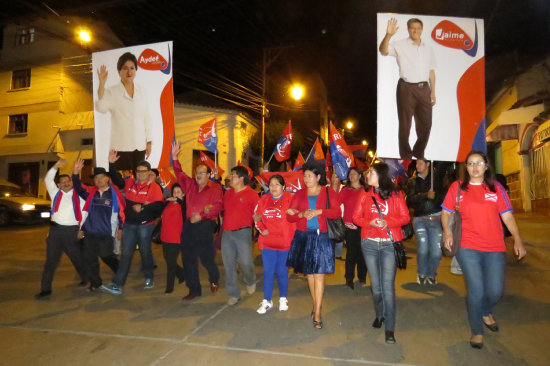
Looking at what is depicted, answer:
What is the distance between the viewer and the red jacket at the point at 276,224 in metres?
5.00

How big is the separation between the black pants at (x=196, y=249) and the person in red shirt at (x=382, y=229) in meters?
2.46

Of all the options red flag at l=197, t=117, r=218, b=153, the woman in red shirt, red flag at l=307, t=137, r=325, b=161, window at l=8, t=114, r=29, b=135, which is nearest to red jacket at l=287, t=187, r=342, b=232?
the woman in red shirt

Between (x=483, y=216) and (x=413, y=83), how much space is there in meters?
2.45

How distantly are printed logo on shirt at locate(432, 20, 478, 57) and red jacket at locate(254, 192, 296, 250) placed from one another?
321 cm

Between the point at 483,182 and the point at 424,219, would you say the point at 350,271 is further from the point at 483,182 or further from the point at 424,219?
the point at 483,182

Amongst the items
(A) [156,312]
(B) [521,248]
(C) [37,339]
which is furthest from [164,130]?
(B) [521,248]

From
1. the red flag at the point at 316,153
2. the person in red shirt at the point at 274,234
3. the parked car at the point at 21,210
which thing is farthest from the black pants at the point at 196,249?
the parked car at the point at 21,210

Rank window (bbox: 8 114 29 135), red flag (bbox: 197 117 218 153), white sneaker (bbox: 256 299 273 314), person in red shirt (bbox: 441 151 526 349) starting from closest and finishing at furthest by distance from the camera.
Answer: person in red shirt (bbox: 441 151 526 349)
white sneaker (bbox: 256 299 273 314)
red flag (bbox: 197 117 218 153)
window (bbox: 8 114 29 135)

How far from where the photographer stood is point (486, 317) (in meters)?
4.25

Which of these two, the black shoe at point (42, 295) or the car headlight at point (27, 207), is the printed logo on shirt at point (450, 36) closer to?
the black shoe at point (42, 295)

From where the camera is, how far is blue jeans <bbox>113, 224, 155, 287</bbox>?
19.3 ft

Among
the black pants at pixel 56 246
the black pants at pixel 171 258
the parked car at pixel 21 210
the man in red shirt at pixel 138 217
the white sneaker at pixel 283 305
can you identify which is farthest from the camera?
the parked car at pixel 21 210

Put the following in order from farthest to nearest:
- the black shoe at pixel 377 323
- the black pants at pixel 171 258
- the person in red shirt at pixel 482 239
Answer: the black pants at pixel 171 258 → the black shoe at pixel 377 323 → the person in red shirt at pixel 482 239

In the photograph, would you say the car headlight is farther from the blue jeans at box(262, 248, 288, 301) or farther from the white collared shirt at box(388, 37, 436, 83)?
the white collared shirt at box(388, 37, 436, 83)
